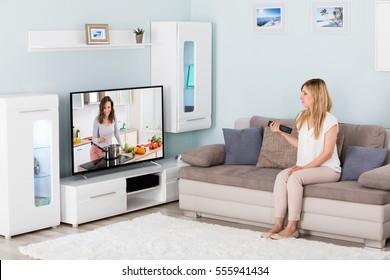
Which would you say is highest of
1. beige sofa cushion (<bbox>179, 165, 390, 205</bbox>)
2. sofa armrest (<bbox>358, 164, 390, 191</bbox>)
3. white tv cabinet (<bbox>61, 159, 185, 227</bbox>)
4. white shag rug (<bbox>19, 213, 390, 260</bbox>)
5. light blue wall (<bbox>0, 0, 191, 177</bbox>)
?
light blue wall (<bbox>0, 0, 191, 177</bbox>)

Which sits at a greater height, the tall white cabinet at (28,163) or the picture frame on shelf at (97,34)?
the picture frame on shelf at (97,34)

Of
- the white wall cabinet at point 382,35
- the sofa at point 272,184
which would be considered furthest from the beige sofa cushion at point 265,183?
the white wall cabinet at point 382,35

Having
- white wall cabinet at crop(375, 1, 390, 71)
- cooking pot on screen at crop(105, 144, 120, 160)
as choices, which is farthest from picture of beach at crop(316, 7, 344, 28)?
cooking pot on screen at crop(105, 144, 120, 160)

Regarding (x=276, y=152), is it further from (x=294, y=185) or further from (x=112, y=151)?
(x=112, y=151)

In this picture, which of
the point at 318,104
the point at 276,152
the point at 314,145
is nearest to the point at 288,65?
the point at 276,152

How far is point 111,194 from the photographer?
6109mm

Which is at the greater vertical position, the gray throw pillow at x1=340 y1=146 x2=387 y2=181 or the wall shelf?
the wall shelf

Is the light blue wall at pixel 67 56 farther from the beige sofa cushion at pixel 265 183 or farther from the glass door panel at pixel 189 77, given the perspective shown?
the beige sofa cushion at pixel 265 183

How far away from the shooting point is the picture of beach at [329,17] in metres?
6.28

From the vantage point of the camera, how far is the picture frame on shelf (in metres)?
6.13

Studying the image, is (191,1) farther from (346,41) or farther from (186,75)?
(346,41)

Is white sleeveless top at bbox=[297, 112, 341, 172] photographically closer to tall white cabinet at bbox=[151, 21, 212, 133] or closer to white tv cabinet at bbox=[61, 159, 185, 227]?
white tv cabinet at bbox=[61, 159, 185, 227]

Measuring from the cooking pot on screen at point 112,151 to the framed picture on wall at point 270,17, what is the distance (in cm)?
173

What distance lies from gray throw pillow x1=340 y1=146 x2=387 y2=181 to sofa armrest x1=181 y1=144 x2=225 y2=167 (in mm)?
1090
